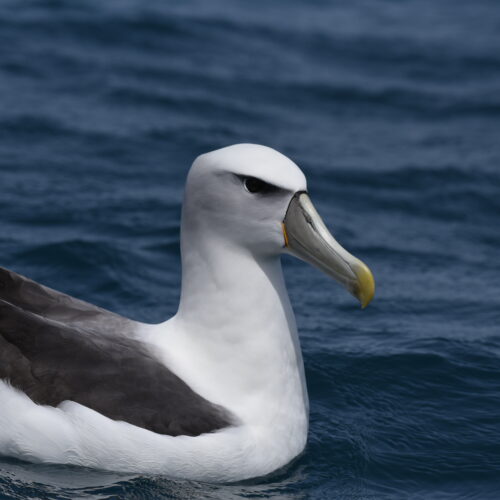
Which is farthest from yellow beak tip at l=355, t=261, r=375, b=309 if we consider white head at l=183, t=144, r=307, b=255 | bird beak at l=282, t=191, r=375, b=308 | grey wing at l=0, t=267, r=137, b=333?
grey wing at l=0, t=267, r=137, b=333

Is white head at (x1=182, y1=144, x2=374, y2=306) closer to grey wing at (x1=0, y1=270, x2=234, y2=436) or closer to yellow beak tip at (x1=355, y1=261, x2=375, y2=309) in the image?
yellow beak tip at (x1=355, y1=261, x2=375, y2=309)

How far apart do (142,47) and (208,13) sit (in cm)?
219

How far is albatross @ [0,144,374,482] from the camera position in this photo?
240 inches

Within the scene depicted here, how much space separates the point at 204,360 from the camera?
650cm

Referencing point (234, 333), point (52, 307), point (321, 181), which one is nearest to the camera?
point (234, 333)

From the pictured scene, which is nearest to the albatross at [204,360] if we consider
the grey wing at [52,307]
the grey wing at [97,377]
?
the grey wing at [97,377]

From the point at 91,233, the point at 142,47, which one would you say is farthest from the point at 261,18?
the point at 91,233

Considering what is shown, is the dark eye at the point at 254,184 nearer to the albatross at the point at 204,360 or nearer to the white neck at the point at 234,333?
the albatross at the point at 204,360

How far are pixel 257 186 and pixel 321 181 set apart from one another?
21.1 ft

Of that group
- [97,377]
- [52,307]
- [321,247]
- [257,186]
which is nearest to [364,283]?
[321,247]

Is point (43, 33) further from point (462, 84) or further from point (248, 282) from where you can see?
point (248, 282)

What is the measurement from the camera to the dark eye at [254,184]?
6.07 metres

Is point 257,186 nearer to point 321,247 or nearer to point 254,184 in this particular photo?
point 254,184

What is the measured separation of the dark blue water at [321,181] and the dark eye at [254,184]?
1.63 meters
